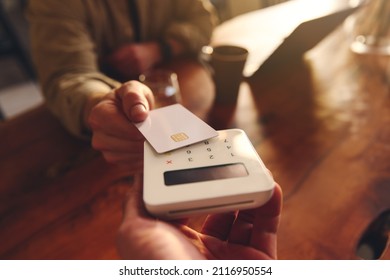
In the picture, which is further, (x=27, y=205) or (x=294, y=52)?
(x=294, y=52)

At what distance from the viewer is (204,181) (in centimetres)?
31

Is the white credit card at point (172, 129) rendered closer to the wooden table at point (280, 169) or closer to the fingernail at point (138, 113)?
the fingernail at point (138, 113)

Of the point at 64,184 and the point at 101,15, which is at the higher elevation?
the point at 101,15

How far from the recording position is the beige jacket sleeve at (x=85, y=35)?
0.62 meters

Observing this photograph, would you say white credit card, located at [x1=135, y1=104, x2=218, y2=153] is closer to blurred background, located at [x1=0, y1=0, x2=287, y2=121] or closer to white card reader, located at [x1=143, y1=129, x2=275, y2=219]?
white card reader, located at [x1=143, y1=129, x2=275, y2=219]

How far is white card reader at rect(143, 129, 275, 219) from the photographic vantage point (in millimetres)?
289

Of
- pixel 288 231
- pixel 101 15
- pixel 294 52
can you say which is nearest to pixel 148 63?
pixel 101 15

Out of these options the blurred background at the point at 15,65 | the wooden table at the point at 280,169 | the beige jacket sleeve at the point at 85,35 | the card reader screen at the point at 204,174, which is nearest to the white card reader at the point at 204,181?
the card reader screen at the point at 204,174

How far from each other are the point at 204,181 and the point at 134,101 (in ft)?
0.56

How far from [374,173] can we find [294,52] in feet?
1.28

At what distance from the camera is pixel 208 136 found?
366mm

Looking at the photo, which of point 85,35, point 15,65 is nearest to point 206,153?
point 85,35

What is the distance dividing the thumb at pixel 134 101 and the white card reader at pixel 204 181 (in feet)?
0.23
